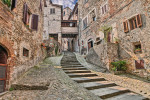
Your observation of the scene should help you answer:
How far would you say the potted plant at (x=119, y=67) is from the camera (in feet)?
20.7

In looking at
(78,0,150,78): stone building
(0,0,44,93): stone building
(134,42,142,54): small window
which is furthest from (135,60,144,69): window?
(0,0,44,93): stone building

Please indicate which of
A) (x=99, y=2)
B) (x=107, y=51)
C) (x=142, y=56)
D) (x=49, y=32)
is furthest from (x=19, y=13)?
(x=49, y=32)

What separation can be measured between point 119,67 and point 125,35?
2928mm

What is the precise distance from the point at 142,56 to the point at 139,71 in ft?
3.52

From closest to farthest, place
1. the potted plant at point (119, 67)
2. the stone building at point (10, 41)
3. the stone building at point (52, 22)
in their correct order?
the stone building at point (10, 41)
the potted plant at point (119, 67)
the stone building at point (52, 22)

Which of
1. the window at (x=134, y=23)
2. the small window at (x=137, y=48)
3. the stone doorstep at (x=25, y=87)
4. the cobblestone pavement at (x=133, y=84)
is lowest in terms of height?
the cobblestone pavement at (x=133, y=84)

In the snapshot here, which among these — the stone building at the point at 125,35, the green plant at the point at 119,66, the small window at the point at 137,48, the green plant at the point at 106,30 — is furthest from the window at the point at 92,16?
the green plant at the point at 119,66

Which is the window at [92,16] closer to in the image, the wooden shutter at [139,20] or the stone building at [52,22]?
the wooden shutter at [139,20]

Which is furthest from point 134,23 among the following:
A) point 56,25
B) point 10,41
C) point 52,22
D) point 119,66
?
point 52,22

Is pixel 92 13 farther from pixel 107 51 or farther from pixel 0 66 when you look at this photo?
pixel 0 66

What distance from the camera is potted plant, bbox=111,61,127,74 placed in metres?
6.31

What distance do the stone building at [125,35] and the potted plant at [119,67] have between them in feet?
1.13

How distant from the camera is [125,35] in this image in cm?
773

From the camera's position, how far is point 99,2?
11.6 metres
